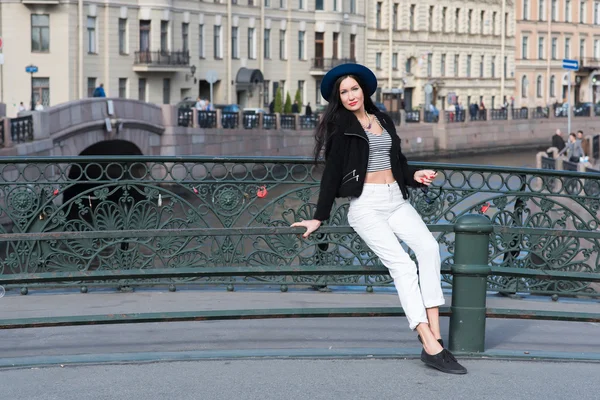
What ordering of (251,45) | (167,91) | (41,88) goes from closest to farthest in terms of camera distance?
(41,88)
(167,91)
(251,45)

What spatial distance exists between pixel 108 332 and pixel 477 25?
7074 centimetres

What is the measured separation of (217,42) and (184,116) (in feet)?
44.3

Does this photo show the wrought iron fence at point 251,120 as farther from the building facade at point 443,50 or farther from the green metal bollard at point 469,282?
the green metal bollard at point 469,282

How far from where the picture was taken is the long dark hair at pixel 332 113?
5.60m

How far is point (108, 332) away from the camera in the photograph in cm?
659

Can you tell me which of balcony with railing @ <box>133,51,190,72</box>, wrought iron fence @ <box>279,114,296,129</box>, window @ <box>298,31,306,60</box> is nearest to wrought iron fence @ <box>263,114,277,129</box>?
wrought iron fence @ <box>279,114,296,129</box>

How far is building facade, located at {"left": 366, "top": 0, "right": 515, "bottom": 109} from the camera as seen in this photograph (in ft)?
216

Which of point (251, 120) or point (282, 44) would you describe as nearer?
point (251, 120)

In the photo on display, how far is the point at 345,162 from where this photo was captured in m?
5.55

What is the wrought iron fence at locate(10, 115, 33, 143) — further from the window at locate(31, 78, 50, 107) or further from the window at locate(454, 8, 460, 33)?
the window at locate(454, 8, 460, 33)

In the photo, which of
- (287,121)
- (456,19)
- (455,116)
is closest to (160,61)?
(287,121)

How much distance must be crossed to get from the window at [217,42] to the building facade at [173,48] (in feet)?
0.14

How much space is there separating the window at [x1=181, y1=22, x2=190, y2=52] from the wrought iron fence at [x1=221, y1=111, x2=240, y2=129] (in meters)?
8.06

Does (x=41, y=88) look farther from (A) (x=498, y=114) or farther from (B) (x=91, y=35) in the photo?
(A) (x=498, y=114)
